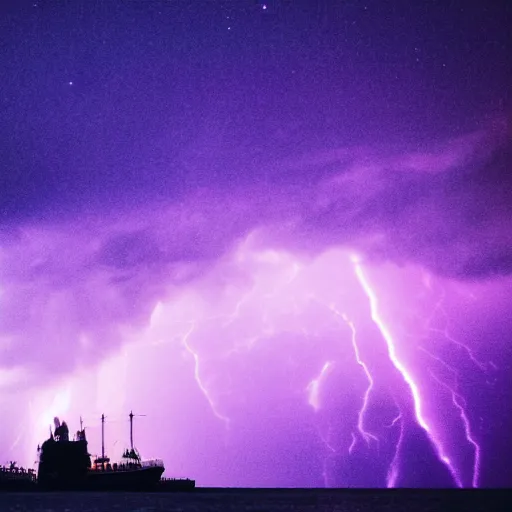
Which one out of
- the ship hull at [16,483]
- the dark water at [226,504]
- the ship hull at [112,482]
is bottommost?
the dark water at [226,504]

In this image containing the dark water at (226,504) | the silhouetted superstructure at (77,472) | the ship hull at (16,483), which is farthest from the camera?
the ship hull at (16,483)

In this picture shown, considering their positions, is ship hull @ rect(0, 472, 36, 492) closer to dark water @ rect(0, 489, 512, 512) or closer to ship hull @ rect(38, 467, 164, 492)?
ship hull @ rect(38, 467, 164, 492)

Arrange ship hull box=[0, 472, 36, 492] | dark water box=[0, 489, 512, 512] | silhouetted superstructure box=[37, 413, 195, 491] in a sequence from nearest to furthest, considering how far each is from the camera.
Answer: dark water box=[0, 489, 512, 512] < silhouetted superstructure box=[37, 413, 195, 491] < ship hull box=[0, 472, 36, 492]

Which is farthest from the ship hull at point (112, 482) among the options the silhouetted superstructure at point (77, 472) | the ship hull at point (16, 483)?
the ship hull at point (16, 483)

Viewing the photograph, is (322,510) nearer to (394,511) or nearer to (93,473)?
(394,511)

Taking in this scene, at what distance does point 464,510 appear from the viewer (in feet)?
167

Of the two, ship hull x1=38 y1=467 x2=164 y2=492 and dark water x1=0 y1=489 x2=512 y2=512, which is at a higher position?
ship hull x1=38 y1=467 x2=164 y2=492

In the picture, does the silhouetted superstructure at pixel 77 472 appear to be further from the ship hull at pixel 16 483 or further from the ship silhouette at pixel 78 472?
the ship hull at pixel 16 483

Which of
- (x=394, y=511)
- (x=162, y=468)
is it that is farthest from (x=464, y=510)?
(x=162, y=468)

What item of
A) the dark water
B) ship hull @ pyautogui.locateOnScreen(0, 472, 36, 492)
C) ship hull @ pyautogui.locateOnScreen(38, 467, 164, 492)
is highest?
ship hull @ pyautogui.locateOnScreen(0, 472, 36, 492)

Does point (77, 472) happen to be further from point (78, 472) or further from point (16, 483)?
point (16, 483)

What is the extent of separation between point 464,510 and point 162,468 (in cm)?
5903

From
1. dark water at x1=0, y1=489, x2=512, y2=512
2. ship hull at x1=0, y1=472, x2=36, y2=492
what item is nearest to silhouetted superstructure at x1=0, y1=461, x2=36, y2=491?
ship hull at x1=0, y1=472, x2=36, y2=492

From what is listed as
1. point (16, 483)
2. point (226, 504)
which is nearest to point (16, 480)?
point (16, 483)
